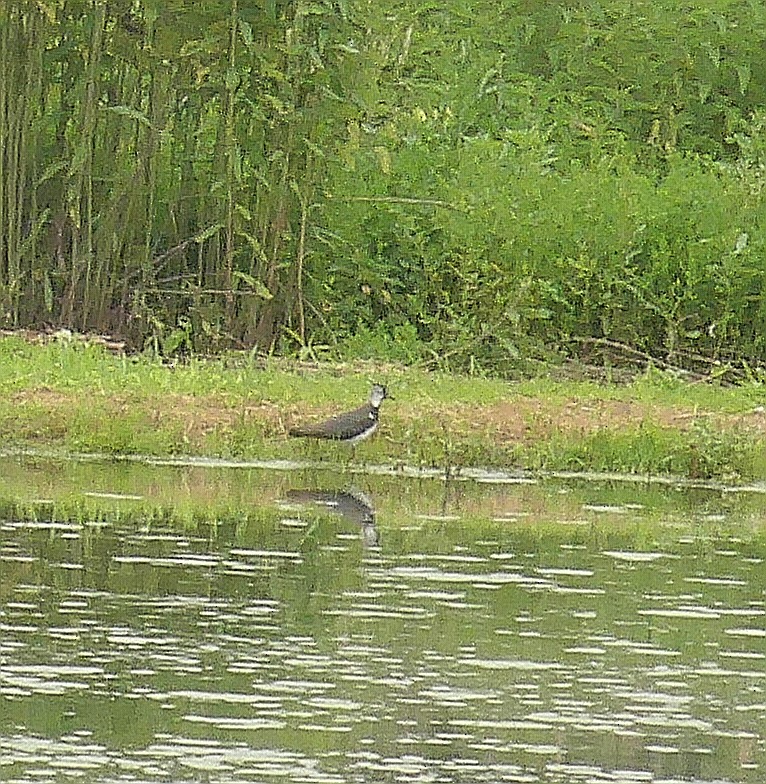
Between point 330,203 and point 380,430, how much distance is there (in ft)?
13.1

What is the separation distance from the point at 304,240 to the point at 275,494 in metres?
4.81

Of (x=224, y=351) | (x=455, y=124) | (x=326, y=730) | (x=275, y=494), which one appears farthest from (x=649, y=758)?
(x=455, y=124)

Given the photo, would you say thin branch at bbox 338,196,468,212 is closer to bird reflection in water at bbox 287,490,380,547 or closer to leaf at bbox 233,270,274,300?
leaf at bbox 233,270,274,300

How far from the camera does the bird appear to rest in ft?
40.2

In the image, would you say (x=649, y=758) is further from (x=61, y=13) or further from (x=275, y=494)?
(x=61, y=13)

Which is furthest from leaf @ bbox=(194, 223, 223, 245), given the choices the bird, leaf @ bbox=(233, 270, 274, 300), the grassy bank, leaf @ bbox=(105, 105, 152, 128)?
the bird

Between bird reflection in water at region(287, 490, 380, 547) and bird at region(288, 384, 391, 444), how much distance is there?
0.68 m

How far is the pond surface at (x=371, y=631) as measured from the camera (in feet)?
21.1

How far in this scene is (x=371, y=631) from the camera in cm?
807

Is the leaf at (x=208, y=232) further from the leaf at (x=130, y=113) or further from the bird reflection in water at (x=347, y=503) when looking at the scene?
the bird reflection in water at (x=347, y=503)

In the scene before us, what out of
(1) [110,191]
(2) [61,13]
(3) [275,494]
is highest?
(2) [61,13]

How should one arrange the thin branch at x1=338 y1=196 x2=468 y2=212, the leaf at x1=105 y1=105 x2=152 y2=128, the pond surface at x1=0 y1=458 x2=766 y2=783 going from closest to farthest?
1. the pond surface at x1=0 y1=458 x2=766 y2=783
2. the leaf at x1=105 y1=105 x2=152 y2=128
3. the thin branch at x1=338 y1=196 x2=468 y2=212

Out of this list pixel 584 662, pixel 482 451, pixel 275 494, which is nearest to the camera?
pixel 584 662

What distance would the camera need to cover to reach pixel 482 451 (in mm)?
12562
